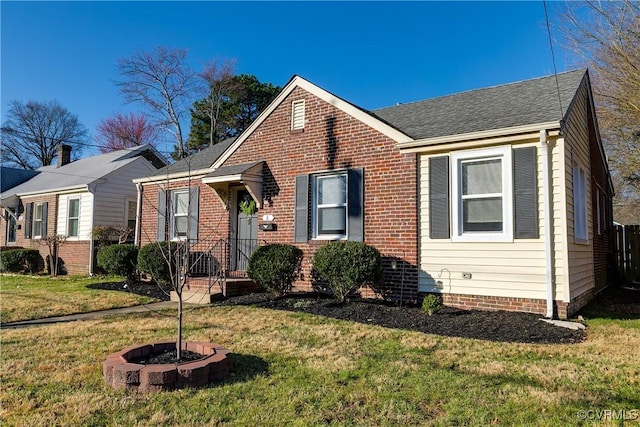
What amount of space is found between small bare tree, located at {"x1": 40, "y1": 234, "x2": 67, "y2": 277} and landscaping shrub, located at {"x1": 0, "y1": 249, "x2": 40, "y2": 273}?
2.39ft

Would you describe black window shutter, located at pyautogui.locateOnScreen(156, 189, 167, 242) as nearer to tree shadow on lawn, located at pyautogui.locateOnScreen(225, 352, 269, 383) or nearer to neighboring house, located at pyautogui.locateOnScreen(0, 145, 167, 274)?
neighboring house, located at pyautogui.locateOnScreen(0, 145, 167, 274)

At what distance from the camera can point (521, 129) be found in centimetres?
716

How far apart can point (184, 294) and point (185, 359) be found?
5484mm

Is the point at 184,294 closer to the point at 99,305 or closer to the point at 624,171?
the point at 99,305

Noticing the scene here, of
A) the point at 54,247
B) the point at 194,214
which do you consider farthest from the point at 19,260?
the point at 194,214

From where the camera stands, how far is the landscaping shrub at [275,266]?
344 inches

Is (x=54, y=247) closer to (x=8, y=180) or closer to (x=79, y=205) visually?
(x=79, y=205)

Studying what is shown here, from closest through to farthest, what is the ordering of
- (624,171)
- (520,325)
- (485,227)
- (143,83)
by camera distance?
(520,325) < (485,227) < (624,171) < (143,83)

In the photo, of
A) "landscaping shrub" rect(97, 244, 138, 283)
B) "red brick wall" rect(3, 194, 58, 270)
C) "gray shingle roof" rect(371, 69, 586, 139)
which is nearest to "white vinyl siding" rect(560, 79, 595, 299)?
"gray shingle roof" rect(371, 69, 586, 139)

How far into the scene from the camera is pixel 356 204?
9.02m

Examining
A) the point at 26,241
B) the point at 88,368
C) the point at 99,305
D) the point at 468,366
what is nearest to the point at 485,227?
the point at 468,366

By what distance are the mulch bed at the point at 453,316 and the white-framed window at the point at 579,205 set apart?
1.46 m

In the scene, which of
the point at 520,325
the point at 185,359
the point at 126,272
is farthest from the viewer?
the point at 126,272

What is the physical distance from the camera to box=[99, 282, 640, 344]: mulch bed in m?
5.97
